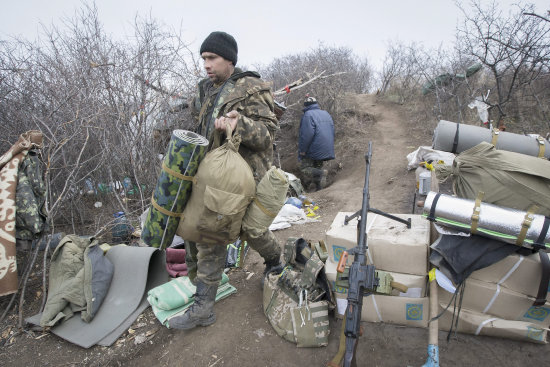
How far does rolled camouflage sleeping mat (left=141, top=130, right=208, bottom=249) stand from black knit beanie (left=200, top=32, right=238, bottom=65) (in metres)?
0.65

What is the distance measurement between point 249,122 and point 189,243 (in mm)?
1067

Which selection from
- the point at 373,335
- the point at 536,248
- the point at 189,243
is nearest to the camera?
the point at 536,248

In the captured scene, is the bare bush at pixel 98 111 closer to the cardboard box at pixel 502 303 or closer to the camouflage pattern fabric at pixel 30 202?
the camouflage pattern fabric at pixel 30 202

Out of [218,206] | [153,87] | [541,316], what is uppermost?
[153,87]

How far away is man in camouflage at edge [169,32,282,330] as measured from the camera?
7.41ft

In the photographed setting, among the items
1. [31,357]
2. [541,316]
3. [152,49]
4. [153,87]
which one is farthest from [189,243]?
[152,49]

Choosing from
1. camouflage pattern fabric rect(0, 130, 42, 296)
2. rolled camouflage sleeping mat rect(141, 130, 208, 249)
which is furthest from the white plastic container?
camouflage pattern fabric rect(0, 130, 42, 296)

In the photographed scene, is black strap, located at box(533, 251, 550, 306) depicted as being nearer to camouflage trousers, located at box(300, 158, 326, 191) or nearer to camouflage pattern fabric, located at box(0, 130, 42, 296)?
camouflage pattern fabric, located at box(0, 130, 42, 296)

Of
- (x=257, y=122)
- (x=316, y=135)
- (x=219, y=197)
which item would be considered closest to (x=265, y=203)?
(x=219, y=197)

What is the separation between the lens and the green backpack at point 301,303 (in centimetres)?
220

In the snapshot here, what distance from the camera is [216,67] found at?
2.32 metres

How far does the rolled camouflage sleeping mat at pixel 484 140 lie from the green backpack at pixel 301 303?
1438 millimetres

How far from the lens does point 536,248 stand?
1739 mm

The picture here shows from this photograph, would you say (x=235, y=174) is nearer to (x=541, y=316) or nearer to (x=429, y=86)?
(x=541, y=316)
